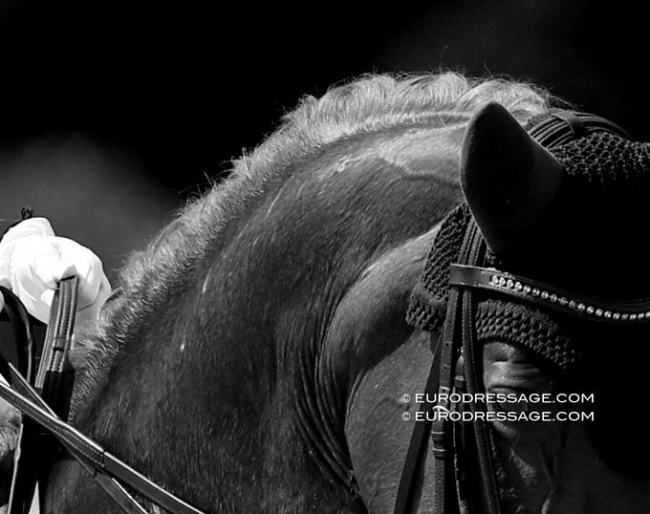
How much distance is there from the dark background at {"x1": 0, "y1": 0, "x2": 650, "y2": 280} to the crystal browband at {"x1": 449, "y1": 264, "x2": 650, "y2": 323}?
2.62 meters

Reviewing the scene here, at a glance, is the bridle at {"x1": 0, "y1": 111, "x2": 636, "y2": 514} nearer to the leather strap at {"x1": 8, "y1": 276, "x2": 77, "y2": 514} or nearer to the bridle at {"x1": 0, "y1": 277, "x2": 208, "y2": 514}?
the bridle at {"x1": 0, "y1": 277, "x2": 208, "y2": 514}

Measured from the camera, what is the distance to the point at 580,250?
1.11 m

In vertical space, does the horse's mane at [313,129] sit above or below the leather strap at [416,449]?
above

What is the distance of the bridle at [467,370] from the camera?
1.12 m

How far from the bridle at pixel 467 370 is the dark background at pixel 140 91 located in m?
2.59

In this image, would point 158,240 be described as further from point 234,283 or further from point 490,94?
point 490,94

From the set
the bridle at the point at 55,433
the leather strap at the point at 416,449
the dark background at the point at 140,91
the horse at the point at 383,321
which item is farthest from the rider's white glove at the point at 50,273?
the dark background at the point at 140,91

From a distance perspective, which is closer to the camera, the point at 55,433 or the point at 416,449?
the point at 416,449

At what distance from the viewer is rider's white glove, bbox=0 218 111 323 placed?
1921 mm

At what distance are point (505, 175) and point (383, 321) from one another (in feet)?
0.99

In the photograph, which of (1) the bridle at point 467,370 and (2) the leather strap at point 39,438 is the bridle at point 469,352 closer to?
(1) the bridle at point 467,370

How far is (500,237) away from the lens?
3.65 ft

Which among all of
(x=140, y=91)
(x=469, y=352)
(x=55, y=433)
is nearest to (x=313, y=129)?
(x=469, y=352)

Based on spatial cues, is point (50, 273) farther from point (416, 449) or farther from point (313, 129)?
point (416, 449)
